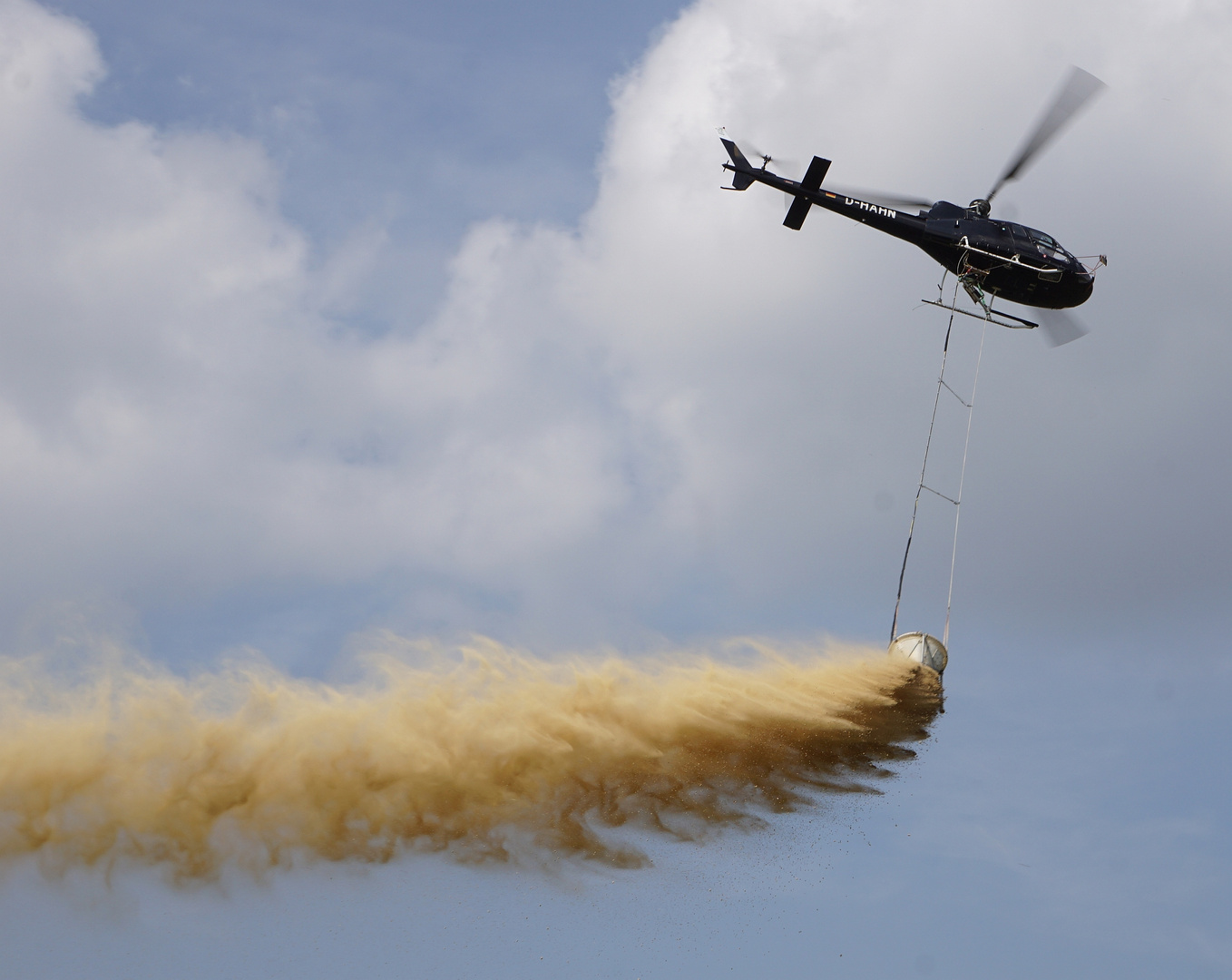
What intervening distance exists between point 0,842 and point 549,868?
46.9ft

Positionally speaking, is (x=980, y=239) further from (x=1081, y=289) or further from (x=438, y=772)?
(x=438, y=772)

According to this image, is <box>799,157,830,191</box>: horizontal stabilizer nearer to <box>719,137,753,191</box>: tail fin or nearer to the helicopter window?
<box>719,137,753,191</box>: tail fin

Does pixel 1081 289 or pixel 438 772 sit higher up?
pixel 1081 289

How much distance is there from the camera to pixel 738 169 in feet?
95.3

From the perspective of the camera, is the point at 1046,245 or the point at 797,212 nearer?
the point at 1046,245

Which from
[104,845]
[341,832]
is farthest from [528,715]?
[104,845]

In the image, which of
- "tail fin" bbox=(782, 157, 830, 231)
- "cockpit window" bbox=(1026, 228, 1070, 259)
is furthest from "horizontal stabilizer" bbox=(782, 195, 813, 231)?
"cockpit window" bbox=(1026, 228, 1070, 259)

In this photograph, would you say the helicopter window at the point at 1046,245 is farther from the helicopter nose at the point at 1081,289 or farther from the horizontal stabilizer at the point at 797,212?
the horizontal stabilizer at the point at 797,212

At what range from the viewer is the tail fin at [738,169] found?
2903cm

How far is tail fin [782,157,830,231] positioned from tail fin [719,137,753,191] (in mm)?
1450

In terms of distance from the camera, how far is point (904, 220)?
94.0 ft

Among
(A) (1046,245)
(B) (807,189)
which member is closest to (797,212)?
(B) (807,189)

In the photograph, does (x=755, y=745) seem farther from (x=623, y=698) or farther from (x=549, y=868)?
(x=549, y=868)

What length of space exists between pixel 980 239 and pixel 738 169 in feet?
22.5
